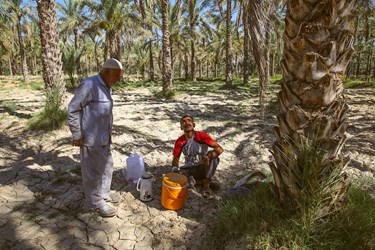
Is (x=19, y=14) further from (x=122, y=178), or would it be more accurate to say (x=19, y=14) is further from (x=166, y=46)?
(x=122, y=178)

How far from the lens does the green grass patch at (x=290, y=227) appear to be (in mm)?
2195

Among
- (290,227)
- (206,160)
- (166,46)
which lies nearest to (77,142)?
(206,160)

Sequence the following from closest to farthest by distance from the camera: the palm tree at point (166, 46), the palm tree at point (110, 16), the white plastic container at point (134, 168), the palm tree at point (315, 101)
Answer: the palm tree at point (315, 101)
the white plastic container at point (134, 168)
the palm tree at point (166, 46)
the palm tree at point (110, 16)

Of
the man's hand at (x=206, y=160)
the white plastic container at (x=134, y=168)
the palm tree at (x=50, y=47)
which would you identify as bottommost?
the white plastic container at (x=134, y=168)

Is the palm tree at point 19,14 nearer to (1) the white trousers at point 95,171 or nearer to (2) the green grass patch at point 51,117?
(2) the green grass patch at point 51,117

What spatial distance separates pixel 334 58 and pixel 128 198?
3.08 meters

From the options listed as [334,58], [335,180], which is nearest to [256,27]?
[334,58]

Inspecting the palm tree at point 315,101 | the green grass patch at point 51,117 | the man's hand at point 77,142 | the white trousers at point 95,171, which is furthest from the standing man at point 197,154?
the green grass patch at point 51,117

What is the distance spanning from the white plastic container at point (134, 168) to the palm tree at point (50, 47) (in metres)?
3.48

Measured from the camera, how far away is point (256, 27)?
8.67 feet

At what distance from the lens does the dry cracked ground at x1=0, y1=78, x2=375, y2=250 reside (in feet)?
9.62

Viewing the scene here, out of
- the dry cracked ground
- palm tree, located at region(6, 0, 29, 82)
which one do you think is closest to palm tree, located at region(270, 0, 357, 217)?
the dry cracked ground

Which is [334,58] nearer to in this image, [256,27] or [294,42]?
[294,42]

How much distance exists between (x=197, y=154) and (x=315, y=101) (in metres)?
2.21
